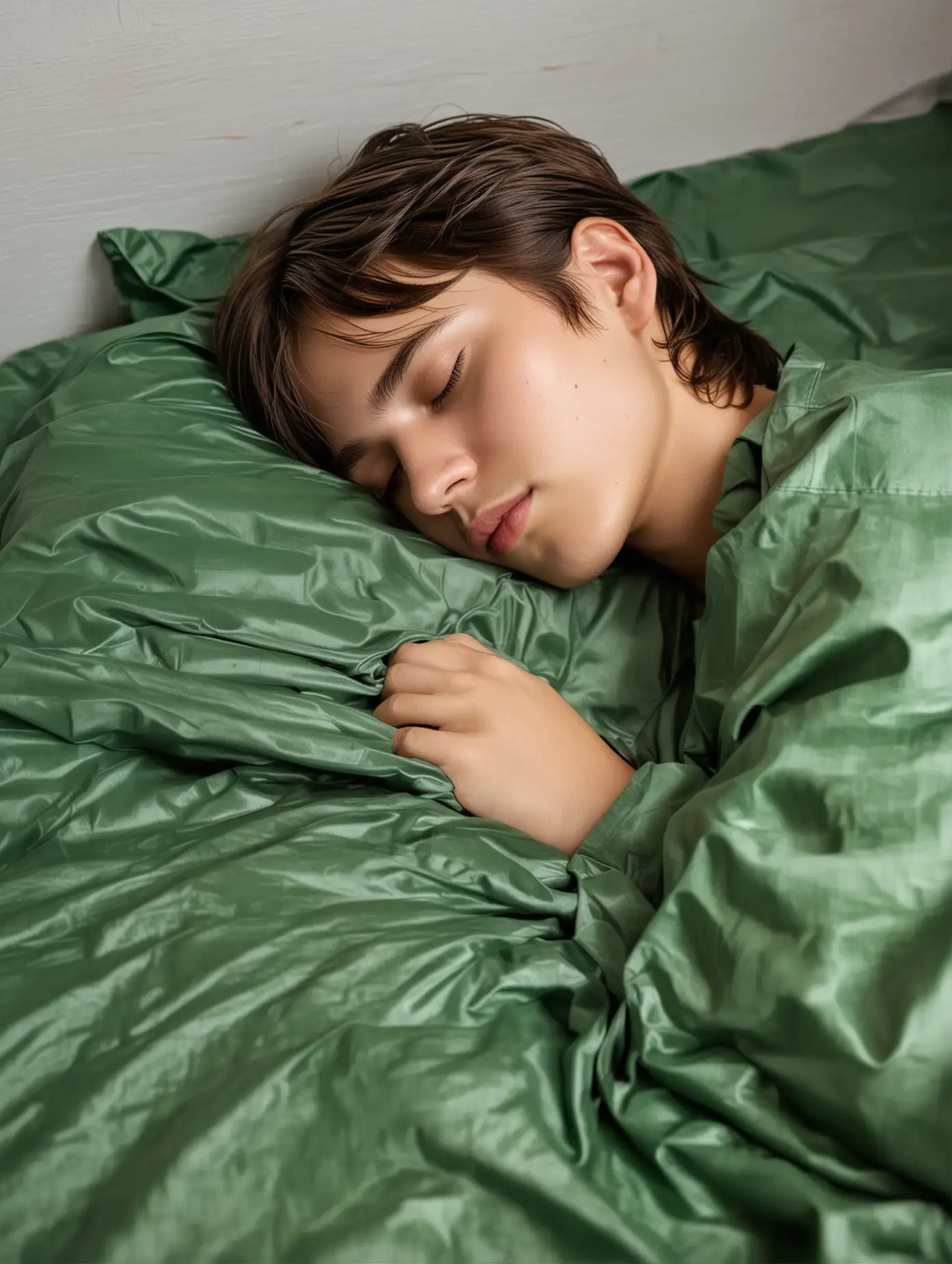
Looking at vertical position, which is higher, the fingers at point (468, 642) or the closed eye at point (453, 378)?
the closed eye at point (453, 378)

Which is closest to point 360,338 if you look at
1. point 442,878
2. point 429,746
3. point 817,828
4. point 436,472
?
point 436,472

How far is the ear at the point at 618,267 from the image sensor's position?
126 cm

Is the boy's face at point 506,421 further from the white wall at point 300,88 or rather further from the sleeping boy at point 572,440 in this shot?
the white wall at point 300,88

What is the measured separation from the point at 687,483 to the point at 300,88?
709 millimetres

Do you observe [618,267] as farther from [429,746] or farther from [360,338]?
[429,746]

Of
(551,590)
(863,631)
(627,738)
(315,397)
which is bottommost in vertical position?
(627,738)

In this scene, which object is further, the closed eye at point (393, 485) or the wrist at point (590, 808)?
the closed eye at point (393, 485)

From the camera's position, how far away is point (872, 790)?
79 centimetres

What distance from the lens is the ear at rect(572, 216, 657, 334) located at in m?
1.26

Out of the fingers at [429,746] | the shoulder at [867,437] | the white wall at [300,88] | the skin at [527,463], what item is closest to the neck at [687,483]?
the skin at [527,463]

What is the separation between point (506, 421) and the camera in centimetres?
111

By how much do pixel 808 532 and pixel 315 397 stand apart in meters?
0.54

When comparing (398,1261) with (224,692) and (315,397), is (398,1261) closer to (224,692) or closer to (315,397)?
(224,692)

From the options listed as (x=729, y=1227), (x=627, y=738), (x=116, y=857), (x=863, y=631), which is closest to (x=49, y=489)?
(x=116, y=857)
